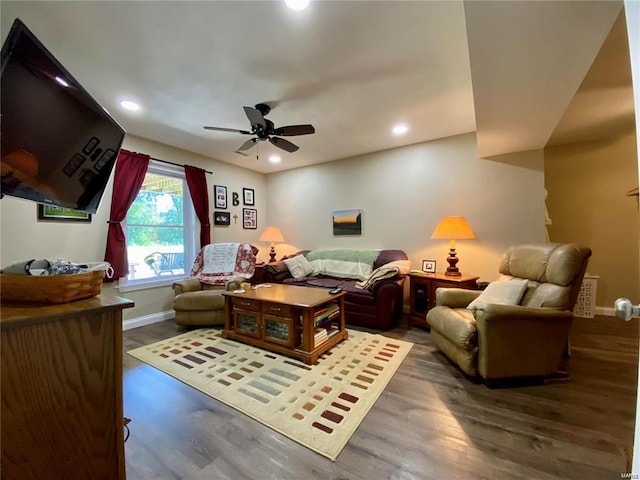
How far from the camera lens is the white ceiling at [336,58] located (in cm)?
146

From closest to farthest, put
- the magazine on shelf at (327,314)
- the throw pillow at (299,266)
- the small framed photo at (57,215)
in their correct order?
1. the magazine on shelf at (327,314)
2. the small framed photo at (57,215)
3. the throw pillow at (299,266)

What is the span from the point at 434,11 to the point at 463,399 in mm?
2520

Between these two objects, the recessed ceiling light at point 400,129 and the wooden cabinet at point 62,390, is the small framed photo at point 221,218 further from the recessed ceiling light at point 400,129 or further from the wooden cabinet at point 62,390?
the wooden cabinet at point 62,390

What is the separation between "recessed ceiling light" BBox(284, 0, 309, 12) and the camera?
1.47 meters

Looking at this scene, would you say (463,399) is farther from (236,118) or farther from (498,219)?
(236,118)

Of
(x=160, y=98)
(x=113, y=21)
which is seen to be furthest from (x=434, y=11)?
(x=160, y=98)

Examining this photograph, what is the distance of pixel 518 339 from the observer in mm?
1943

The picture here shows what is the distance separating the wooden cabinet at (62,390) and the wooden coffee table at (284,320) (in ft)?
5.33

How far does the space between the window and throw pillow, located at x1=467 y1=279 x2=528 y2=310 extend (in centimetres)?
389

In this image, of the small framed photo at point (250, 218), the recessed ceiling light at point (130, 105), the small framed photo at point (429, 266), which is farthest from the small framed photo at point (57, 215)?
the small framed photo at point (429, 266)

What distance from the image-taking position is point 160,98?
8.32ft

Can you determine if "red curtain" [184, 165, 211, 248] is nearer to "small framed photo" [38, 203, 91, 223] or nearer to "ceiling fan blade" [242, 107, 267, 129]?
"small framed photo" [38, 203, 91, 223]

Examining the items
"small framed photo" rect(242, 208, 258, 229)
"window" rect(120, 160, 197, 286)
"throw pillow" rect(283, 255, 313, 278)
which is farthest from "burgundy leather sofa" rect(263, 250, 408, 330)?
"window" rect(120, 160, 197, 286)

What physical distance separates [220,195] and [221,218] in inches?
15.5
